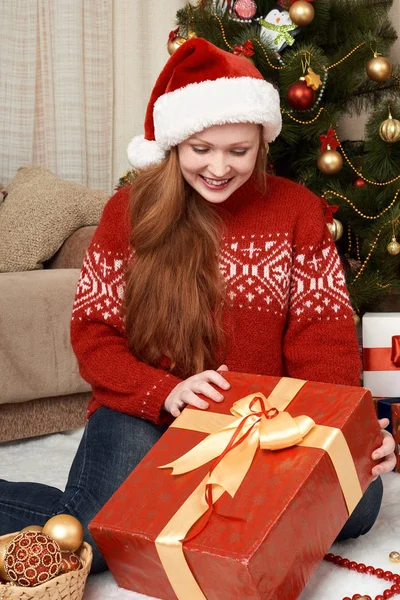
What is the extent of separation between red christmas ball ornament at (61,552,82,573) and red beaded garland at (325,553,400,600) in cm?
41

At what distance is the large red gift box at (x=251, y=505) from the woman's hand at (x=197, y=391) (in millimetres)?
19

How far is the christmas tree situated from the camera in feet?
7.10

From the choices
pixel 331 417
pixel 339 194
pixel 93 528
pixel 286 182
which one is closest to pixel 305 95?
pixel 339 194

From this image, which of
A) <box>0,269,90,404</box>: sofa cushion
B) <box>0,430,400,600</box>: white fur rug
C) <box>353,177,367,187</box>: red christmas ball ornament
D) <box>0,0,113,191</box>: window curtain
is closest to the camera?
<box>0,430,400,600</box>: white fur rug

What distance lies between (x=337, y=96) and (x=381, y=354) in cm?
84

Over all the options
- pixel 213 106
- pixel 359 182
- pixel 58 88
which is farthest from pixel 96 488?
pixel 58 88

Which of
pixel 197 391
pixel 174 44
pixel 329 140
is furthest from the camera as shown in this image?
pixel 174 44

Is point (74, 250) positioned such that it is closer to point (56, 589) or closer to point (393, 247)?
point (393, 247)

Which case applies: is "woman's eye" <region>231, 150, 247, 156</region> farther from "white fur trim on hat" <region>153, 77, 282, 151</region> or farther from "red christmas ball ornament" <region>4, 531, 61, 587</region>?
"red christmas ball ornament" <region>4, 531, 61, 587</region>

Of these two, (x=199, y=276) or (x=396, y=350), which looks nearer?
(x=199, y=276)

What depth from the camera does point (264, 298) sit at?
1455 millimetres

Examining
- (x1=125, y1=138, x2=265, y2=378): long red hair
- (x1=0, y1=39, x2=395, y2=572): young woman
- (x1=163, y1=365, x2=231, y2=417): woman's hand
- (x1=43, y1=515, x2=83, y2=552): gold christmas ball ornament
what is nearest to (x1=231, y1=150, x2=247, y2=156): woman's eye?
(x1=0, y1=39, x2=395, y2=572): young woman

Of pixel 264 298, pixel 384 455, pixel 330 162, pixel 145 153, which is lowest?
pixel 384 455

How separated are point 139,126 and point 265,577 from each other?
2.60 m
